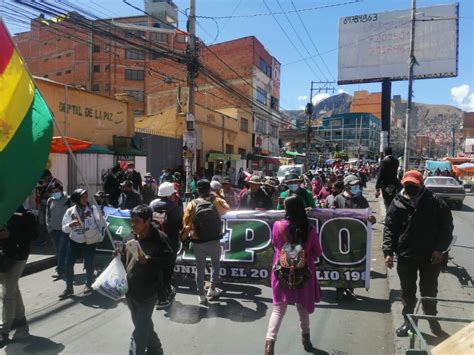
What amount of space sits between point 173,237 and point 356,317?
102 inches

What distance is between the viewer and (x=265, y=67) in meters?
48.4

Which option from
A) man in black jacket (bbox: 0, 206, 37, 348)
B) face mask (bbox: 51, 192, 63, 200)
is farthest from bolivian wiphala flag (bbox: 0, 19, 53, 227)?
face mask (bbox: 51, 192, 63, 200)

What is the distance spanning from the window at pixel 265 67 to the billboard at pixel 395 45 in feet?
30.1

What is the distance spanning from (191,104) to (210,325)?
11.3 meters

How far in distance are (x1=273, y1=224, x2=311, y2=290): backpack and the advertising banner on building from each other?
2.19 metres

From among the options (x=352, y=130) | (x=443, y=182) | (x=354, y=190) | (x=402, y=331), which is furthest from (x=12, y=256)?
(x=352, y=130)

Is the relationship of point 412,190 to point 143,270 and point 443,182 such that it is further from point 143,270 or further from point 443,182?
point 443,182

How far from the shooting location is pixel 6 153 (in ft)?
12.0

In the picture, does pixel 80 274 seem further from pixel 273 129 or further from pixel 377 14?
pixel 273 129

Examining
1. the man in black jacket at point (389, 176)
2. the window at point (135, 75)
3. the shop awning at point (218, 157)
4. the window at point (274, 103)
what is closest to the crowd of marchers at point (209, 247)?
the man in black jacket at point (389, 176)

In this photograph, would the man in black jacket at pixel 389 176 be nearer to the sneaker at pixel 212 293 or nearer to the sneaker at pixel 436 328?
the sneaker at pixel 436 328

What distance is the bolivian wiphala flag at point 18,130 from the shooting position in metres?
3.61

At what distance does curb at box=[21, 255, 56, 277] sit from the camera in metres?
7.56

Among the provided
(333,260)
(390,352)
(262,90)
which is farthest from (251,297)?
(262,90)
